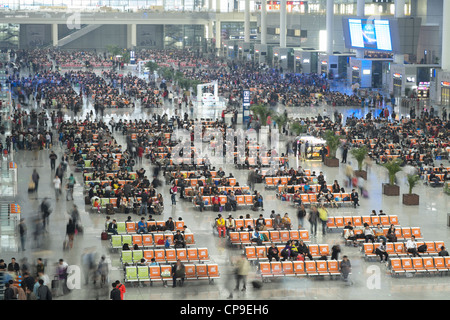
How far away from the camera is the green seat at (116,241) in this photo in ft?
64.8

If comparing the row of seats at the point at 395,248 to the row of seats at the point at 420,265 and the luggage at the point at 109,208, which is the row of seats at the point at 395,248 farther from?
the luggage at the point at 109,208

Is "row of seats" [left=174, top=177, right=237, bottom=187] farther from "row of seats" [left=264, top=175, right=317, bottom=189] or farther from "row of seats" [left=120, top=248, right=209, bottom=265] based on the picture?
"row of seats" [left=120, top=248, right=209, bottom=265]

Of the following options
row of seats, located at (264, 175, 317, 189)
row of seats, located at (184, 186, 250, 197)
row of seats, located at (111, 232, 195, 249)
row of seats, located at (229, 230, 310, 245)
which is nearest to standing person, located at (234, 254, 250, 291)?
row of seats, located at (229, 230, 310, 245)

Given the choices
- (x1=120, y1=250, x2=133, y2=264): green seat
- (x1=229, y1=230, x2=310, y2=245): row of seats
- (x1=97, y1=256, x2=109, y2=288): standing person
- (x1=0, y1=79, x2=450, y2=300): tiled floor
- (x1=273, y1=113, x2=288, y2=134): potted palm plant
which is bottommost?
(x1=0, y1=79, x2=450, y2=300): tiled floor

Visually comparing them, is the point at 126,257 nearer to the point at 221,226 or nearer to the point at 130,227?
the point at 130,227

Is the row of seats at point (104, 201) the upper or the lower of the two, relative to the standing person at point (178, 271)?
lower

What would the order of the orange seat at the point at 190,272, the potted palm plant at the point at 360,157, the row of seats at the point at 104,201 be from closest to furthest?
the orange seat at the point at 190,272 < the row of seats at the point at 104,201 < the potted palm plant at the point at 360,157

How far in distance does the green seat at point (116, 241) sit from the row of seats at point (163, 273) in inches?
110

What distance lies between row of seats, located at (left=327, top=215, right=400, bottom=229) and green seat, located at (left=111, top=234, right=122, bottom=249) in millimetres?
6351

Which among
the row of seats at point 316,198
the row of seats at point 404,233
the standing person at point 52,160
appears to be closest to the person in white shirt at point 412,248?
the row of seats at point 404,233

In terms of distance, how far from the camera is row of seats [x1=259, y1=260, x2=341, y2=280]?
17.5 meters

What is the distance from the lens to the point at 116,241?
65.1 feet
